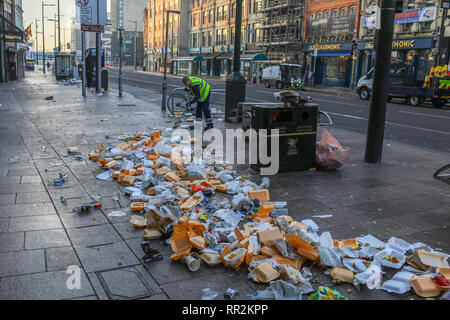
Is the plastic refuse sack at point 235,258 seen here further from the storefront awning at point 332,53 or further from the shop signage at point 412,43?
the storefront awning at point 332,53

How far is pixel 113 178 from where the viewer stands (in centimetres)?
639

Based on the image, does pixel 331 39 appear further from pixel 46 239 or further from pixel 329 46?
pixel 46 239

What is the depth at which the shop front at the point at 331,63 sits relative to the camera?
40.2 meters

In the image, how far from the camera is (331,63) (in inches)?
1673

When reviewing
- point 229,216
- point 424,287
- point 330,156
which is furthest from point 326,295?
point 330,156

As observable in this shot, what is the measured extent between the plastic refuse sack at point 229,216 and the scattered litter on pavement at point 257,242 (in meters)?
0.01

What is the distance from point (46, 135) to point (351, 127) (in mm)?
8968

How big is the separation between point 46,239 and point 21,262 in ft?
1.67

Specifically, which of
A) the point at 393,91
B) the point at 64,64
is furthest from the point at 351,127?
the point at 64,64

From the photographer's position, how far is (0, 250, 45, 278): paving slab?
345 centimetres

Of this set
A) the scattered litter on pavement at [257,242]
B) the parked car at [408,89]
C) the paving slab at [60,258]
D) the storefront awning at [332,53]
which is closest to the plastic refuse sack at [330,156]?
the scattered litter on pavement at [257,242]

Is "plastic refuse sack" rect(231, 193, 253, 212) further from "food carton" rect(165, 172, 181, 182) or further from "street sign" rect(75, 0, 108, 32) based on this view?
"street sign" rect(75, 0, 108, 32)

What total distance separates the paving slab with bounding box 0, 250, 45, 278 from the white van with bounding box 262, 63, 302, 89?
3703 cm

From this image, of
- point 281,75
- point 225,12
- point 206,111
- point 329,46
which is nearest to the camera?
point 206,111
